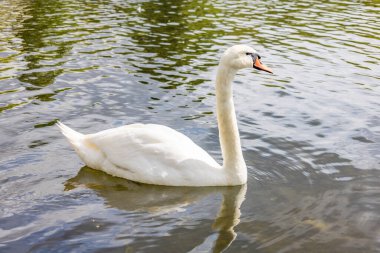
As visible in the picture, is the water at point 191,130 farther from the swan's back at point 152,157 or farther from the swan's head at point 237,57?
the swan's head at point 237,57

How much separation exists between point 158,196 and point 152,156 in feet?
1.88

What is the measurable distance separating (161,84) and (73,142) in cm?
494

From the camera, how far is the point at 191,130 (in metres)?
9.89

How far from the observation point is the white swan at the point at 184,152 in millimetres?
7445

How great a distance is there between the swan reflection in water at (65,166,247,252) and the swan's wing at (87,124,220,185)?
5.6 inches

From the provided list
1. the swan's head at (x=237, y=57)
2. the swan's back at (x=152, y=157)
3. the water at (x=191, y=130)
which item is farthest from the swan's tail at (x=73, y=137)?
the swan's head at (x=237, y=57)

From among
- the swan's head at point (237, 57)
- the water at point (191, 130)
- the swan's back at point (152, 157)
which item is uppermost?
the swan's head at point (237, 57)

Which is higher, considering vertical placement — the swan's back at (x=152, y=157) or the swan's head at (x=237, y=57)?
the swan's head at (x=237, y=57)

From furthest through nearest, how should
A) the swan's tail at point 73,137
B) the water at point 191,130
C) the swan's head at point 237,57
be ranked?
the swan's tail at point 73,137 < the swan's head at point 237,57 < the water at point 191,130

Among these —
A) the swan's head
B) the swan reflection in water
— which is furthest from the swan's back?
the swan's head

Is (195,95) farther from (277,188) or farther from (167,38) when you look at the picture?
(167,38)

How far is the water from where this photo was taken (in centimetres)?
638

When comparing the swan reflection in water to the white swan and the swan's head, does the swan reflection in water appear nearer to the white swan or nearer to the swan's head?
the white swan

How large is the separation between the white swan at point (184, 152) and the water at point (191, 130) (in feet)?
0.58
